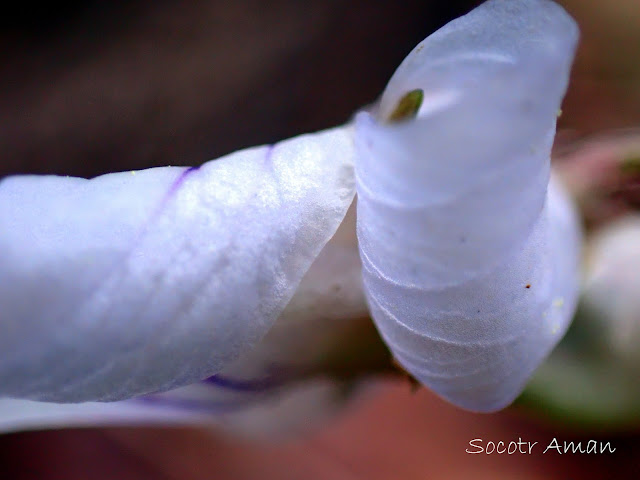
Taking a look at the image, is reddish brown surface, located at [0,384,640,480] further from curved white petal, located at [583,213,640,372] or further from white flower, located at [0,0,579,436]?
white flower, located at [0,0,579,436]

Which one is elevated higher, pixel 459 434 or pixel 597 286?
pixel 597 286

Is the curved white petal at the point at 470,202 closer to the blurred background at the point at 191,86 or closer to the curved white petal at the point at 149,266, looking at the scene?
the curved white petal at the point at 149,266

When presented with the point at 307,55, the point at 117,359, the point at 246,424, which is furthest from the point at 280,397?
the point at 307,55

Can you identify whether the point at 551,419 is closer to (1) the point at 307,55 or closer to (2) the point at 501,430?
(2) the point at 501,430

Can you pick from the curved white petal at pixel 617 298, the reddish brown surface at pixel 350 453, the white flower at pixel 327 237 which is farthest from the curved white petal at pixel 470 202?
the reddish brown surface at pixel 350 453

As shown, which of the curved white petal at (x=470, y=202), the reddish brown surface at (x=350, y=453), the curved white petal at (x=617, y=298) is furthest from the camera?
the reddish brown surface at (x=350, y=453)

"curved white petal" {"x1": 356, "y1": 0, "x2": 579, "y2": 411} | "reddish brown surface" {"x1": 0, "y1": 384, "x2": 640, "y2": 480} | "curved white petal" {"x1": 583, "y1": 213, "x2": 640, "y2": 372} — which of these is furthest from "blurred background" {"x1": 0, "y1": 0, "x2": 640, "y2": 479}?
"curved white petal" {"x1": 356, "y1": 0, "x2": 579, "y2": 411}

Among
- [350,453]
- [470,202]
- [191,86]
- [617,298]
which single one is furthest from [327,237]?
[191,86]
